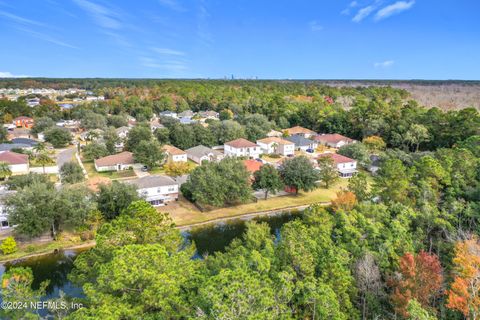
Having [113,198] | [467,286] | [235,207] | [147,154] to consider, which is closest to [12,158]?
[147,154]

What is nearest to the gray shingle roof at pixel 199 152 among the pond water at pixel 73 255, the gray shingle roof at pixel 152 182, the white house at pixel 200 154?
the white house at pixel 200 154

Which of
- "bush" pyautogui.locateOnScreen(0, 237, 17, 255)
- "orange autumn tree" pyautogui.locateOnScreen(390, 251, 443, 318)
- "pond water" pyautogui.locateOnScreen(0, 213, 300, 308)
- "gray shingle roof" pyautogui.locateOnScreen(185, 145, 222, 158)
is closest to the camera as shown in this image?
"orange autumn tree" pyautogui.locateOnScreen(390, 251, 443, 318)

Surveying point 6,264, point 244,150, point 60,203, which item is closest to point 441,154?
point 244,150

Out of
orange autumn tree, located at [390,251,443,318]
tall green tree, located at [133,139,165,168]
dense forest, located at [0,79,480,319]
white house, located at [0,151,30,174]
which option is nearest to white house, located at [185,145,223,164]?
tall green tree, located at [133,139,165,168]

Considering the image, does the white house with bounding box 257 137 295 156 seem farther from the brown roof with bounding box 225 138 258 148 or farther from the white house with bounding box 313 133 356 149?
the white house with bounding box 313 133 356 149

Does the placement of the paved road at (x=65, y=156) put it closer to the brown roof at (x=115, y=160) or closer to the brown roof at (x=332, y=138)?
the brown roof at (x=115, y=160)

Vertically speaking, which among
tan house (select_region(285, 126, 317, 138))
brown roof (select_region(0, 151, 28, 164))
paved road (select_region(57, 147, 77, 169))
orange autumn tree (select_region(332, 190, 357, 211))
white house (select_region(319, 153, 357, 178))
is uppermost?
brown roof (select_region(0, 151, 28, 164))
